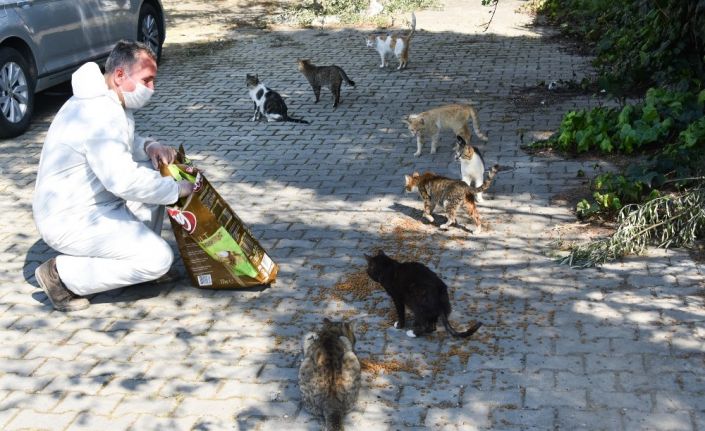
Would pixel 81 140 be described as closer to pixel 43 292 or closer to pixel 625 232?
pixel 43 292

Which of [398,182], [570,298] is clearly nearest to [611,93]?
[398,182]

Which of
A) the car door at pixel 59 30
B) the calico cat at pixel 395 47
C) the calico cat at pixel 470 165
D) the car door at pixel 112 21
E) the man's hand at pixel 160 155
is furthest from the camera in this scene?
the calico cat at pixel 395 47

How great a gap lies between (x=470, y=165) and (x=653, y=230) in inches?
72.4

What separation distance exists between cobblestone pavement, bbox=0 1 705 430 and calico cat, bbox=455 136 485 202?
0.22 m

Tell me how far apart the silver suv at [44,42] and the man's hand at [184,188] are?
5.40 metres

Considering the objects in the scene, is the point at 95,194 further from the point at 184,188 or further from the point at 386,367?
the point at 386,367

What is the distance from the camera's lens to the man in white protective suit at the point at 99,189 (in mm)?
6164

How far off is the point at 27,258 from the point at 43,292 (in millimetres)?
759

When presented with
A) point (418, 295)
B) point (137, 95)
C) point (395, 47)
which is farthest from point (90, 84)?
point (395, 47)

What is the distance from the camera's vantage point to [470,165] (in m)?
8.12

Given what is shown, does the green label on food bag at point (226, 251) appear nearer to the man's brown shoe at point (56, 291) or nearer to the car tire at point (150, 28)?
the man's brown shoe at point (56, 291)

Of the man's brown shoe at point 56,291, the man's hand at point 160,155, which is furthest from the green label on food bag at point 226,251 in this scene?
the man's brown shoe at point 56,291

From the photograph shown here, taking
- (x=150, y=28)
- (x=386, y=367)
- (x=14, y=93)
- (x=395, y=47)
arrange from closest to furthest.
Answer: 1. (x=386, y=367)
2. (x=14, y=93)
3. (x=395, y=47)
4. (x=150, y=28)

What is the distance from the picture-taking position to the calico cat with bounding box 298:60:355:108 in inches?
466
